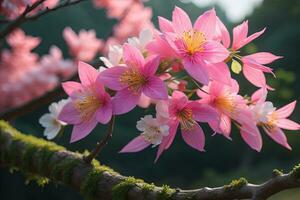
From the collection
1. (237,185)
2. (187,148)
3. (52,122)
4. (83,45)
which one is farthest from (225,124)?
(187,148)

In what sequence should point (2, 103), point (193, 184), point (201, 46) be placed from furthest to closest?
point (193, 184)
point (2, 103)
point (201, 46)

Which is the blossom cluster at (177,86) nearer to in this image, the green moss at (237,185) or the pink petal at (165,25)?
the pink petal at (165,25)

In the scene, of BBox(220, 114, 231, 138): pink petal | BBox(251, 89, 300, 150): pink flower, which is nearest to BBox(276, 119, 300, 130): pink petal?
BBox(251, 89, 300, 150): pink flower

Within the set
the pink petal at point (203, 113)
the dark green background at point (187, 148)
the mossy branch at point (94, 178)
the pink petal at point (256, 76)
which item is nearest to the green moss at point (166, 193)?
the mossy branch at point (94, 178)

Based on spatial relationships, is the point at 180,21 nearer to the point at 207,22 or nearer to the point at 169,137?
the point at 207,22

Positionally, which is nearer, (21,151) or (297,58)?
(21,151)

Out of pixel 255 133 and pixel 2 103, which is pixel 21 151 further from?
pixel 2 103

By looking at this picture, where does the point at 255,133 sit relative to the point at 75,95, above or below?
below

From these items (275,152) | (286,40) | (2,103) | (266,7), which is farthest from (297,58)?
(2,103)
